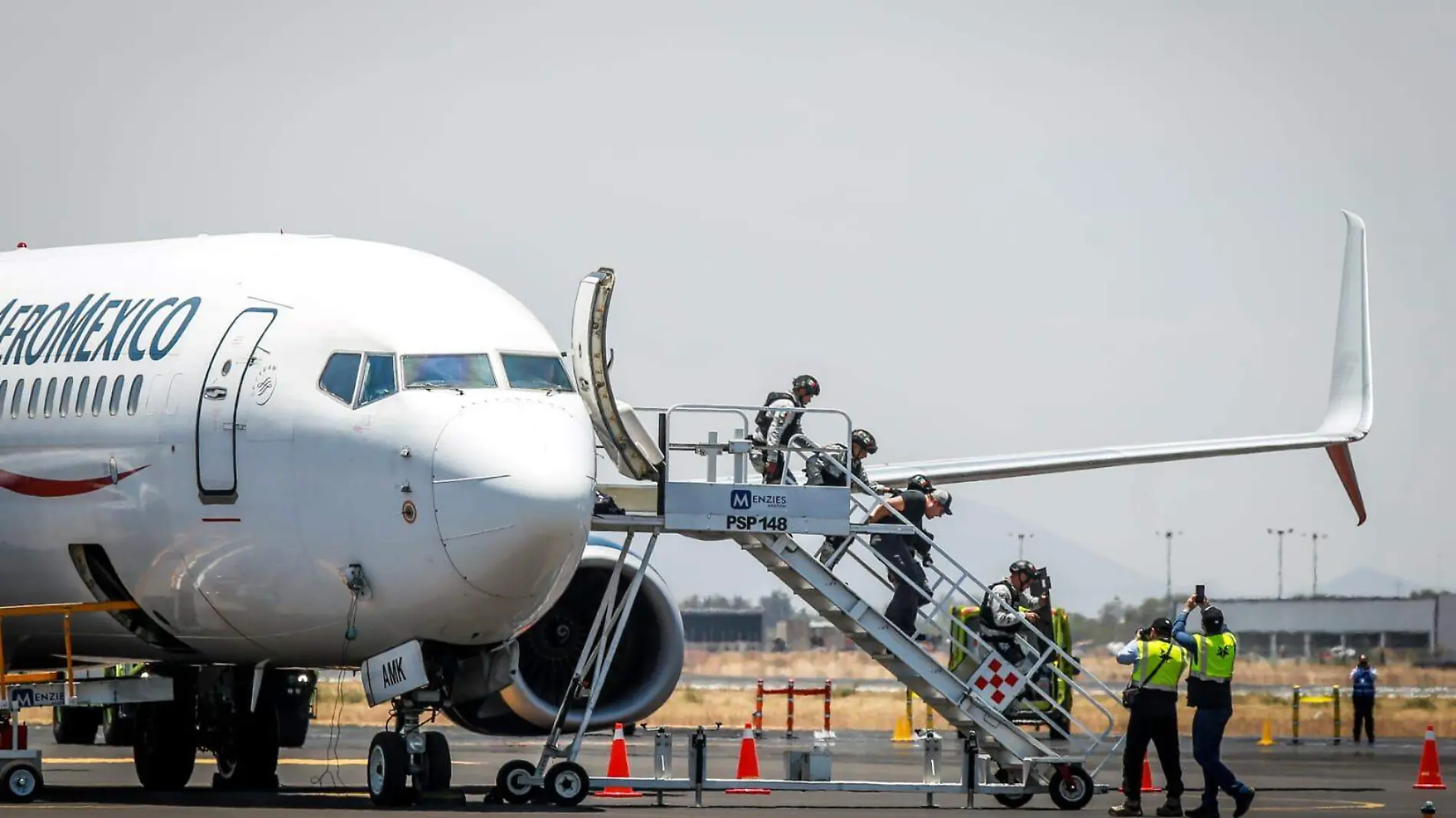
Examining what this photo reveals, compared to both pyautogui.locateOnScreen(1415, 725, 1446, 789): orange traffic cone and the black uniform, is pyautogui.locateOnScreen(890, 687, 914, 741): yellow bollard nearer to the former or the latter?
pyautogui.locateOnScreen(1415, 725, 1446, 789): orange traffic cone

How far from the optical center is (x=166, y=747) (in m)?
22.9

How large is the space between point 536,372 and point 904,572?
425 centimetres

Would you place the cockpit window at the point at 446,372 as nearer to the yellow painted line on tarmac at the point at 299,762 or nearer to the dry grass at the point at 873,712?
the yellow painted line on tarmac at the point at 299,762

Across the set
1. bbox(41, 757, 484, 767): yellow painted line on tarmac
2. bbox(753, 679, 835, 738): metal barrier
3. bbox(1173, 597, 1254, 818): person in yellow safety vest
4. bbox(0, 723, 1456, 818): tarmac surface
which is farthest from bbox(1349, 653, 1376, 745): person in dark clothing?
bbox(1173, 597, 1254, 818): person in yellow safety vest

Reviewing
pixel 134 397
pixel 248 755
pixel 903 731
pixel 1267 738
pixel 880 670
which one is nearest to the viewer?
pixel 134 397

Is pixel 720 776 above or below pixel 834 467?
below

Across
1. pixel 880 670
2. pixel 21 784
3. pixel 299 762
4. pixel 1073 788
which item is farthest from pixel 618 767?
pixel 880 670

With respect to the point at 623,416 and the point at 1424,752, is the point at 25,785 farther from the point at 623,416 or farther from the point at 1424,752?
the point at 1424,752

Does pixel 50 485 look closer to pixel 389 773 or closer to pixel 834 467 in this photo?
pixel 389 773

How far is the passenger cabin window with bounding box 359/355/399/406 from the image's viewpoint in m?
18.6

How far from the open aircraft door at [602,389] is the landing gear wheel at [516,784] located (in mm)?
2520

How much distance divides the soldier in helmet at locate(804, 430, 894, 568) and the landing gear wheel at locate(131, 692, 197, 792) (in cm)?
592

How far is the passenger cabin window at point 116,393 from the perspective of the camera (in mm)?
20031

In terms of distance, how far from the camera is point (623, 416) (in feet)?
66.4
